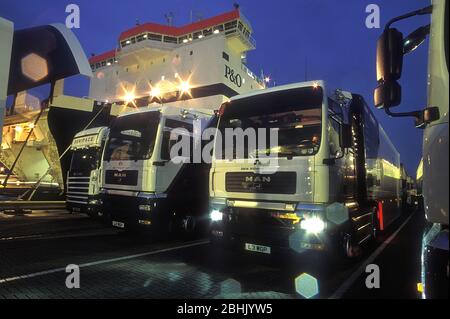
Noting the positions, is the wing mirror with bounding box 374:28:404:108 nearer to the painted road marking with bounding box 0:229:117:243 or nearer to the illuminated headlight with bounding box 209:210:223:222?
the illuminated headlight with bounding box 209:210:223:222

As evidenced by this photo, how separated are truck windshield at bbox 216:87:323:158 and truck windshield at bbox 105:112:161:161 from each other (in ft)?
8.91

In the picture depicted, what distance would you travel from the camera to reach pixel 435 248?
2.42m

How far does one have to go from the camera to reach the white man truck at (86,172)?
11.6m

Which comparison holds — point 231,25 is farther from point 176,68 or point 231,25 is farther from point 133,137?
point 133,137

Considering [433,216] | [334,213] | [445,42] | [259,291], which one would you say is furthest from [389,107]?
[259,291]

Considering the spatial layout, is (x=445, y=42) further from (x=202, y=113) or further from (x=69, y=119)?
(x=69, y=119)

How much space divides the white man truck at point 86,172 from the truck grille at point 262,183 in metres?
6.90

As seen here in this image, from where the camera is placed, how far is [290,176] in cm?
536

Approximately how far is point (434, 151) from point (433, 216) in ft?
1.51

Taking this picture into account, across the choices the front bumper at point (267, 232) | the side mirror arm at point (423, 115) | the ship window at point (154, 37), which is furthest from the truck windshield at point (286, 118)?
the ship window at point (154, 37)

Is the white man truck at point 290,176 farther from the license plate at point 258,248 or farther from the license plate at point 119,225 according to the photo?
the license plate at point 119,225

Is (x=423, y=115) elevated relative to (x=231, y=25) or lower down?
lower down

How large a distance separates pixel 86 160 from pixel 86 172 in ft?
1.70

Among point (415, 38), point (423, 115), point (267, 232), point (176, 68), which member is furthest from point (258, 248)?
point (176, 68)
